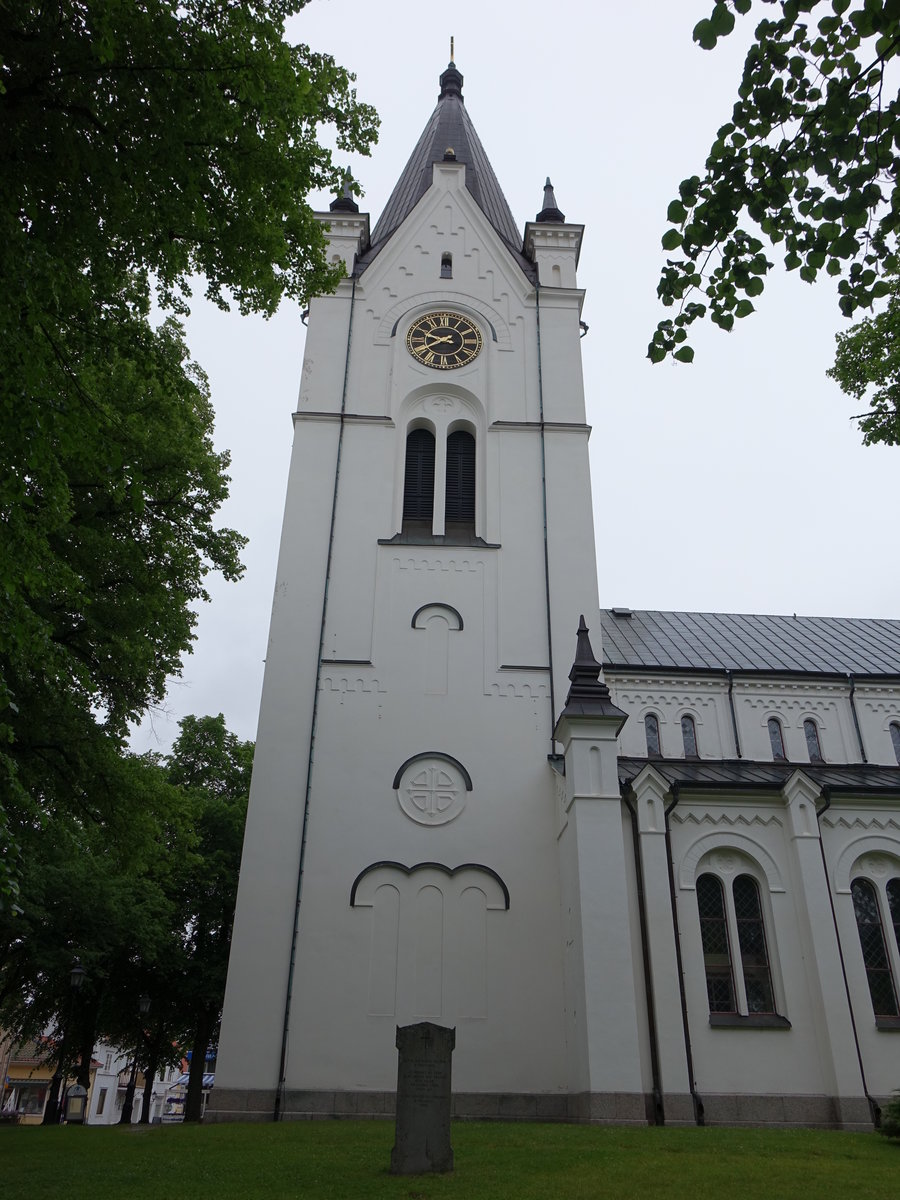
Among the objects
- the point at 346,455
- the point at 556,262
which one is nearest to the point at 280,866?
the point at 346,455

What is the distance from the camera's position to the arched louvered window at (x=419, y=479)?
76.0ft

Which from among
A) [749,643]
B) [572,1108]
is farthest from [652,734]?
[572,1108]

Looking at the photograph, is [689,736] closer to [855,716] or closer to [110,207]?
[855,716]

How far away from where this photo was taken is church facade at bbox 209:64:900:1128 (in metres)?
16.0

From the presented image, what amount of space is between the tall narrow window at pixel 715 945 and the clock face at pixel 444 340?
47.7 feet

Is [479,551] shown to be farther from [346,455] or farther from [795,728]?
[795,728]

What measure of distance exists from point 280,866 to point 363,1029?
3365 mm

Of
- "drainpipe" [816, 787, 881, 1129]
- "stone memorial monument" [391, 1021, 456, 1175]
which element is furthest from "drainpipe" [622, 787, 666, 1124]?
"stone memorial monument" [391, 1021, 456, 1175]

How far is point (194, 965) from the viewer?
1131 inches

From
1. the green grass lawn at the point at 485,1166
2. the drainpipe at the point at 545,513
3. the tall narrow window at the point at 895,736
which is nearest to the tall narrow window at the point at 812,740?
the tall narrow window at the point at 895,736

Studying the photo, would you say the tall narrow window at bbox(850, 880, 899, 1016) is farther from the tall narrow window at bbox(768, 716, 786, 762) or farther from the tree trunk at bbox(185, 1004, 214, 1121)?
the tree trunk at bbox(185, 1004, 214, 1121)

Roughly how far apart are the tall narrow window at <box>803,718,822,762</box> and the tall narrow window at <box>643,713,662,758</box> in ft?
12.3

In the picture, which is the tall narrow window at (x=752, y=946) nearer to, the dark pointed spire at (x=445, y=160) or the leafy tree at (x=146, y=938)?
the leafy tree at (x=146, y=938)

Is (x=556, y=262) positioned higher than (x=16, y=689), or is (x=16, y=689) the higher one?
(x=556, y=262)
